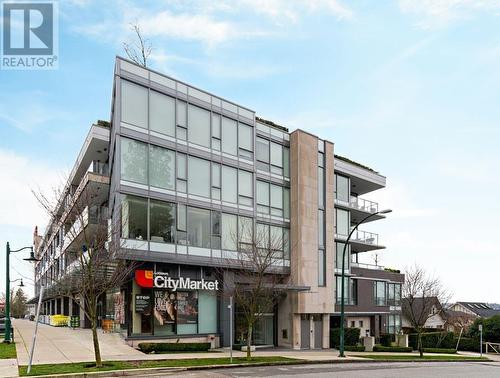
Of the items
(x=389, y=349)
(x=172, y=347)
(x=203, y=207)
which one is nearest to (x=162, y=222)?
Result: (x=203, y=207)

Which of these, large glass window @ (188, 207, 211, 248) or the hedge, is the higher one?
large glass window @ (188, 207, 211, 248)

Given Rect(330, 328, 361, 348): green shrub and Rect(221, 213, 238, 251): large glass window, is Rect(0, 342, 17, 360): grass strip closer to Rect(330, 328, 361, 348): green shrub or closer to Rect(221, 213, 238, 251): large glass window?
Rect(221, 213, 238, 251): large glass window

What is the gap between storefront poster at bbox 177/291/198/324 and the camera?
92.2 ft

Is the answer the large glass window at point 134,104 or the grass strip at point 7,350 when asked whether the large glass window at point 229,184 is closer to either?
the large glass window at point 134,104

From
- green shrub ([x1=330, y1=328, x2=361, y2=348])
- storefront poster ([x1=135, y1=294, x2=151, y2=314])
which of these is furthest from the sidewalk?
green shrub ([x1=330, y1=328, x2=361, y2=348])

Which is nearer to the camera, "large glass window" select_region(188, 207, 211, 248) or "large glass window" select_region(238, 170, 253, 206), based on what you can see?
"large glass window" select_region(188, 207, 211, 248)

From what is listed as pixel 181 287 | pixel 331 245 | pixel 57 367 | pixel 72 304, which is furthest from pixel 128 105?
pixel 72 304

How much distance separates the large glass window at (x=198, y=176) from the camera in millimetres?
29438

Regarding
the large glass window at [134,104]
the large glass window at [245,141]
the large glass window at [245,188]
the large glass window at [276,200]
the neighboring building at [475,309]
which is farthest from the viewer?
the neighboring building at [475,309]

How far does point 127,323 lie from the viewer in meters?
26.5

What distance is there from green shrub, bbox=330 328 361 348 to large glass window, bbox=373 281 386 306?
17.9 ft

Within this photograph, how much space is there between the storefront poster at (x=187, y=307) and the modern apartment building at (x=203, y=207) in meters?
0.06

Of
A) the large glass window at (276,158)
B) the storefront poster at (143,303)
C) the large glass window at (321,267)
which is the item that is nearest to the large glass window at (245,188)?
the large glass window at (276,158)

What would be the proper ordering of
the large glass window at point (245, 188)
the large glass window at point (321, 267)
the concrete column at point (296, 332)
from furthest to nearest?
the large glass window at point (321, 267) → the concrete column at point (296, 332) → the large glass window at point (245, 188)
